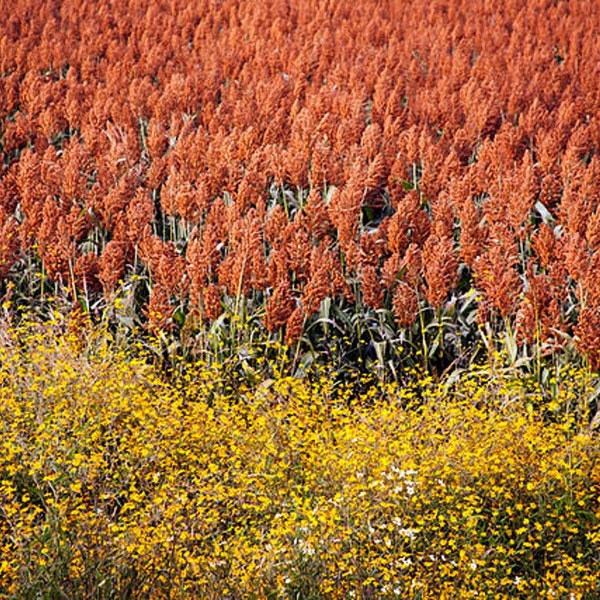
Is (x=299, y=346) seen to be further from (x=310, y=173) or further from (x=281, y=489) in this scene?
(x=310, y=173)

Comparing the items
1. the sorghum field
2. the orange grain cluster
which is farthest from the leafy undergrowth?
the orange grain cluster

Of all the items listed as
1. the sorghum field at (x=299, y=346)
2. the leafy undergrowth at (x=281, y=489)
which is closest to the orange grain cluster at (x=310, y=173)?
the sorghum field at (x=299, y=346)

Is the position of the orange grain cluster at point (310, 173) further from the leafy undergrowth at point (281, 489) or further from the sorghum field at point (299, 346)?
the leafy undergrowth at point (281, 489)

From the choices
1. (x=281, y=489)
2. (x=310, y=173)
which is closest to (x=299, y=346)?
(x=281, y=489)

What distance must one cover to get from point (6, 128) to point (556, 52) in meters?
6.56

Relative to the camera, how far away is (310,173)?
7.29 m

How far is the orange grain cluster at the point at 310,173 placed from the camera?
234 inches

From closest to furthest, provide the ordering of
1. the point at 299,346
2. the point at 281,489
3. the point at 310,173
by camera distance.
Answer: the point at 281,489, the point at 299,346, the point at 310,173

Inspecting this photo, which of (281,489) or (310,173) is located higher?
(310,173)

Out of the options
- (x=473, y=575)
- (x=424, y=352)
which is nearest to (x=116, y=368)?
(x=424, y=352)

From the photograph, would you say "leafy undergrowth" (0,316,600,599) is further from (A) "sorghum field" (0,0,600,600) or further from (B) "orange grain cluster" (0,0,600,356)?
(B) "orange grain cluster" (0,0,600,356)

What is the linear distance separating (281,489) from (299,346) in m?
1.23

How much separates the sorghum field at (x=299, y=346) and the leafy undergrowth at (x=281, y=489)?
0.07 feet

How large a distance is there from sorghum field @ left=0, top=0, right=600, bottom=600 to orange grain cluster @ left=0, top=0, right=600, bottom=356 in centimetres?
3
